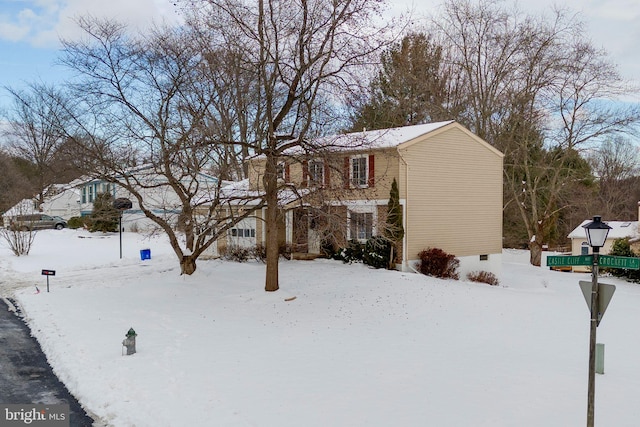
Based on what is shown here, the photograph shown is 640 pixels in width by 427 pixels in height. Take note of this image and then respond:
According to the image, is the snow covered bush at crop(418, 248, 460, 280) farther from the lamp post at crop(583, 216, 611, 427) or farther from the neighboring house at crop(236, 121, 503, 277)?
the lamp post at crop(583, 216, 611, 427)

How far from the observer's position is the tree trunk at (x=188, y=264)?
61.9 feet

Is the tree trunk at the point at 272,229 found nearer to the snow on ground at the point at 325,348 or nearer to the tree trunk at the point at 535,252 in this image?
the snow on ground at the point at 325,348

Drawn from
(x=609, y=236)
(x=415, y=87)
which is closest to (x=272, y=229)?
(x=415, y=87)

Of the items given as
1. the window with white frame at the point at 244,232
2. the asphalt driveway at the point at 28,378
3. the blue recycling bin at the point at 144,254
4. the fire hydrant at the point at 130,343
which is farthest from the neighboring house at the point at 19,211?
the fire hydrant at the point at 130,343

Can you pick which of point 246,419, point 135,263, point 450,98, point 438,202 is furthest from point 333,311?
point 450,98

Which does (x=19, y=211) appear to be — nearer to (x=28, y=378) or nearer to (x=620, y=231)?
(x=28, y=378)

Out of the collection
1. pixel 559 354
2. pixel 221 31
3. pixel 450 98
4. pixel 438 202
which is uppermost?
pixel 450 98

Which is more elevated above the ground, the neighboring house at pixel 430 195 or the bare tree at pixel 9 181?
the bare tree at pixel 9 181

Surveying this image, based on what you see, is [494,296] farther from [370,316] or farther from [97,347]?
[97,347]

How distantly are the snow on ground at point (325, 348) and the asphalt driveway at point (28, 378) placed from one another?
24 cm

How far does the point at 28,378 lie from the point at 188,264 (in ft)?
32.1

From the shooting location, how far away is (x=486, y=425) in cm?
724

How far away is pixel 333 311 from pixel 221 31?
8.22m

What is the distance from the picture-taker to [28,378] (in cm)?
919
